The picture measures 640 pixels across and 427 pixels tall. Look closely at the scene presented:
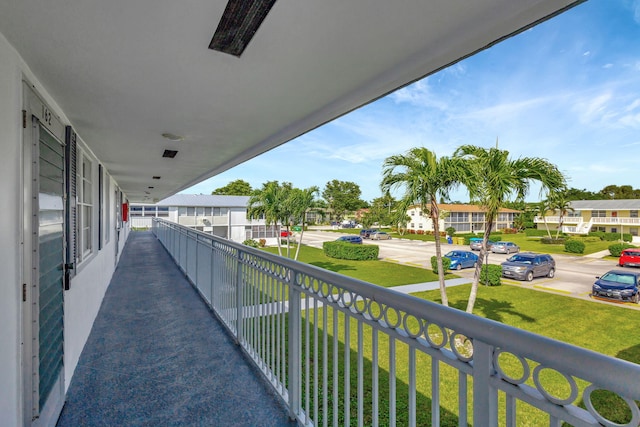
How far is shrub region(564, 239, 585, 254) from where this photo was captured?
19.9 metres

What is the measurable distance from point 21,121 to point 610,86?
17619mm

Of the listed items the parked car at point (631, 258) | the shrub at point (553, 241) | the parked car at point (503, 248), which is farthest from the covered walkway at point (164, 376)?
the shrub at point (553, 241)

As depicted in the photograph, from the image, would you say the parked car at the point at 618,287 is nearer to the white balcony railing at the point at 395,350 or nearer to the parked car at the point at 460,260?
the parked car at the point at 460,260

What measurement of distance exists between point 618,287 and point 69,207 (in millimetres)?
13663

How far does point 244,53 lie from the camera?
1.56 m

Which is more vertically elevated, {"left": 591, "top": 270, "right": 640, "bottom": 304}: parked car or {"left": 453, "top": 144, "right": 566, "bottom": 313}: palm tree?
{"left": 453, "top": 144, "right": 566, "bottom": 313}: palm tree

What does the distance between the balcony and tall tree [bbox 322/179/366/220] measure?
48744 millimetres

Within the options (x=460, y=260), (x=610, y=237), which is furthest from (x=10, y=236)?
(x=610, y=237)

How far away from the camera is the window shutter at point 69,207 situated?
2283mm

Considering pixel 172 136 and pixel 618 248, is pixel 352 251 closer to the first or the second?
pixel 618 248

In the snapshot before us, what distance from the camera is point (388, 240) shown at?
32.5 metres

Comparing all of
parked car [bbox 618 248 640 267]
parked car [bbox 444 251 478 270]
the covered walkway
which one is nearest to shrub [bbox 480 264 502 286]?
parked car [bbox 444 251 478 270]

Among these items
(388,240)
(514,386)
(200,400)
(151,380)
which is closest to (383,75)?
(514,386)

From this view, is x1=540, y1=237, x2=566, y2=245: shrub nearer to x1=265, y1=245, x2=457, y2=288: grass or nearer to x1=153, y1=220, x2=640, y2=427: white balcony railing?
x1=265, y1=245, x2=457, y2=288: grass
